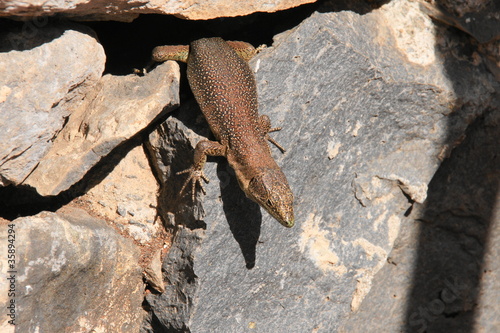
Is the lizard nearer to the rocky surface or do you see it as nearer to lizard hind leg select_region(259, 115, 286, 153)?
lizard hind leg select_region(259, 115, 286, 153)

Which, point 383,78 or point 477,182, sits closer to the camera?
point 383,78

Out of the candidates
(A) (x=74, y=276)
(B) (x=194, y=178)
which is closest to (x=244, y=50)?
(B) (x=194, y=178)

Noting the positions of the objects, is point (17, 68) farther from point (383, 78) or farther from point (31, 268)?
point (383, 78)

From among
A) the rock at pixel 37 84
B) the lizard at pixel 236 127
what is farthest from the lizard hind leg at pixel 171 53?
the rock at pixel 37 84

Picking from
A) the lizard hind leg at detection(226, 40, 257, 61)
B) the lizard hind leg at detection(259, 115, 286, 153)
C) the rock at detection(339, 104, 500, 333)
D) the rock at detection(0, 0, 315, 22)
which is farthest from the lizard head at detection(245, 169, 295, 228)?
the rock at detection(339, 104, 500, 333)

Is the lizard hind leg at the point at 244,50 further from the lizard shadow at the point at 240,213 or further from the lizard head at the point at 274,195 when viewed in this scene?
the lizard head at the point at 274,195

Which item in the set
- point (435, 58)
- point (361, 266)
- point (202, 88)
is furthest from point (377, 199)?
point (202, 88)
